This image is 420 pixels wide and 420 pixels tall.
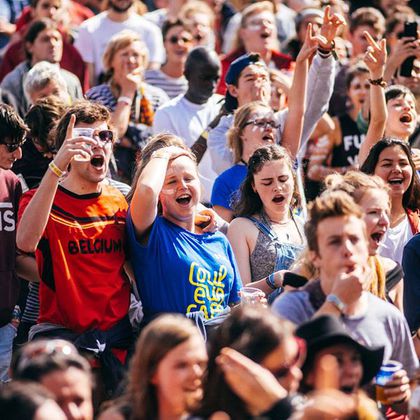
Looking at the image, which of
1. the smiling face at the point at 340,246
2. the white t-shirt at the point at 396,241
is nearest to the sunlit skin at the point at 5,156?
the smiling face at the point at 340,246

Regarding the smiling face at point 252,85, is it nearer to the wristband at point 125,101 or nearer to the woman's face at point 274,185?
the wristband at point 125,101

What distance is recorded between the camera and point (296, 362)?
16.4 ft

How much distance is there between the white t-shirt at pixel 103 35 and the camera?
39.5 ft

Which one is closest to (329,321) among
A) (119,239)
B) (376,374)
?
(376,374)

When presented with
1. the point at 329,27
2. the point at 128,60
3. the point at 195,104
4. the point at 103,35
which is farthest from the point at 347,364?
the point at 103,35

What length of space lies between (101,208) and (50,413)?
91.6 inches

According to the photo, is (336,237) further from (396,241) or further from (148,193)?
(396,241)

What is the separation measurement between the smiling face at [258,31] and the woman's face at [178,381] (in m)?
6.56

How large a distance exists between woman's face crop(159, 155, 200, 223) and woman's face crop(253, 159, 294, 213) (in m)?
0.77

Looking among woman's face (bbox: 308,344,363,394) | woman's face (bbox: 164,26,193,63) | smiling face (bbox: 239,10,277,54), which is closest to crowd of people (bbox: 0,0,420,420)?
woman's face (bbox: 308,344,363,394)

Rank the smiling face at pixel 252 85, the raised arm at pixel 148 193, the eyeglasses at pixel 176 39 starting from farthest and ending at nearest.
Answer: the eyeglasses at pixel 176 39, the smiling face at pixel 252 85, the raised arm at pixel 148 193

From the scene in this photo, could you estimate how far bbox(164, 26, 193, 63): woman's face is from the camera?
1135 cm

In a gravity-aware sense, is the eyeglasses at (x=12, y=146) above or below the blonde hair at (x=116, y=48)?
above

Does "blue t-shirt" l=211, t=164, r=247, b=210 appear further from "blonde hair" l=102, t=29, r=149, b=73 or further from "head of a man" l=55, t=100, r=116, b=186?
"blonde hair" l=102, t=29, r=149, b=73
